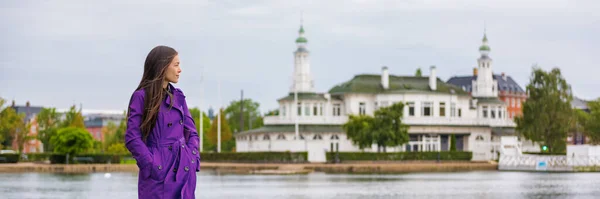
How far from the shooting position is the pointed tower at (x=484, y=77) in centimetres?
8494

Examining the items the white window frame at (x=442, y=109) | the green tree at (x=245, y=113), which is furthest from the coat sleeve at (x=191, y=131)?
the green tree at (x=245, y=113)

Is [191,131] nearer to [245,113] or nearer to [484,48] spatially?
[484,48]

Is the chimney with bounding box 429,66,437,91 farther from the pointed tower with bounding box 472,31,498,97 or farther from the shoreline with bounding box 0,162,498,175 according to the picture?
the shoreline with bounding box 0,162,498,175

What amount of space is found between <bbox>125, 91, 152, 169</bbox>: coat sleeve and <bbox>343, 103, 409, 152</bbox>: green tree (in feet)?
202

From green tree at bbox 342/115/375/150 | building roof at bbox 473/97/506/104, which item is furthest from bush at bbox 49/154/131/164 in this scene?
building roof at bbox 473/97/506/104

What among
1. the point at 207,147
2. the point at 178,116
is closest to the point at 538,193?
the point at 178,116

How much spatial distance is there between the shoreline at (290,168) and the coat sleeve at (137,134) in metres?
47.9

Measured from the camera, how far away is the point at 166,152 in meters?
5.68

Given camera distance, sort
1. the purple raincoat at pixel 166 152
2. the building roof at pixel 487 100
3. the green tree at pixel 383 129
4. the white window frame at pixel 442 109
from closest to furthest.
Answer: the purple raincoat at pixel 166 152
the green tree at pixel 383 129
the white window frame at pixel 442 109
the building roof at pixel 487 100

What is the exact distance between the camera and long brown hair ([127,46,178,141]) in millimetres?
5656

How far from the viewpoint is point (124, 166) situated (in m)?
54.9

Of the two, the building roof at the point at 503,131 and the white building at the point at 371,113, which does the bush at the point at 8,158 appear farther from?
the building roof at the point at 503,131

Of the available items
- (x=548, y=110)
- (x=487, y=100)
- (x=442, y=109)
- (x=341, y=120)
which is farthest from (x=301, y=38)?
(x=548, y=110)

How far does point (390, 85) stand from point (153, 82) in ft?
248
